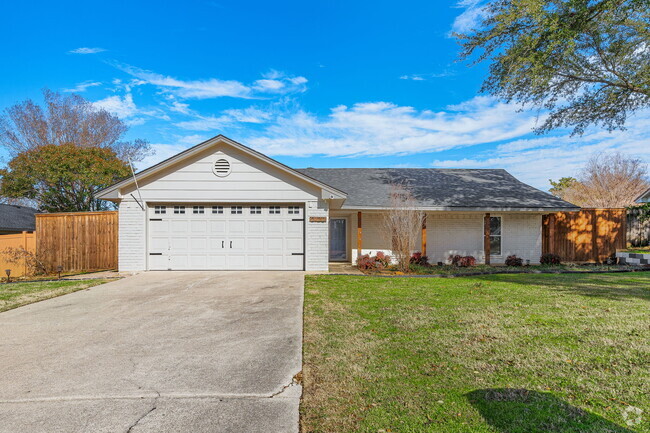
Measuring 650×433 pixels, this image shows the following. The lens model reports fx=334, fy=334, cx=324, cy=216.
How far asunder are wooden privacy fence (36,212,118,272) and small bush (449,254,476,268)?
13.2m

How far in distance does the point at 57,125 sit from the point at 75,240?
58.8ft

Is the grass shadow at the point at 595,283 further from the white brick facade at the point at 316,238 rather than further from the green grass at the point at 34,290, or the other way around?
the green grass at the point at 34,290

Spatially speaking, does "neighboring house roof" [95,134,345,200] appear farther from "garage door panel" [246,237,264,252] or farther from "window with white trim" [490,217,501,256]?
"window with white trim" [490,217,501,256]

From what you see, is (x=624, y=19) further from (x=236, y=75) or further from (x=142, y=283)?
(x=142, y=283)

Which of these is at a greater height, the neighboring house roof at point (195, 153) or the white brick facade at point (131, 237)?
the neighboring house roof at point (195, 153)

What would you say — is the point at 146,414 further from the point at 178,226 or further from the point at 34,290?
the point at 178,226

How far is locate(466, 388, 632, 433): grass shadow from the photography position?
8.04ft

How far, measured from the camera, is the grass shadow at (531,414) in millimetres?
2451

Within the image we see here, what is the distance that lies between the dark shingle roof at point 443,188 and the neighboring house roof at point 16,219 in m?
17.5

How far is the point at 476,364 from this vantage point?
3641 millimetres

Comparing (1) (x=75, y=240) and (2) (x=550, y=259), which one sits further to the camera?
(2) (x=550, y=259)

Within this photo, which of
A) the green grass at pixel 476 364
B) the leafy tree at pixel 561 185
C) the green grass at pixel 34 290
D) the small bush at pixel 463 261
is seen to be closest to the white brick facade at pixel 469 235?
the small bush at pixel 463 261

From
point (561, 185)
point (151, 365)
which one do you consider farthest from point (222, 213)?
point (561, 185)

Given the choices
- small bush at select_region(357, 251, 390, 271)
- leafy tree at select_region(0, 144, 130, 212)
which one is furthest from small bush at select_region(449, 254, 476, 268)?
leafy tree at select_region(0, 144, 130, 212)
